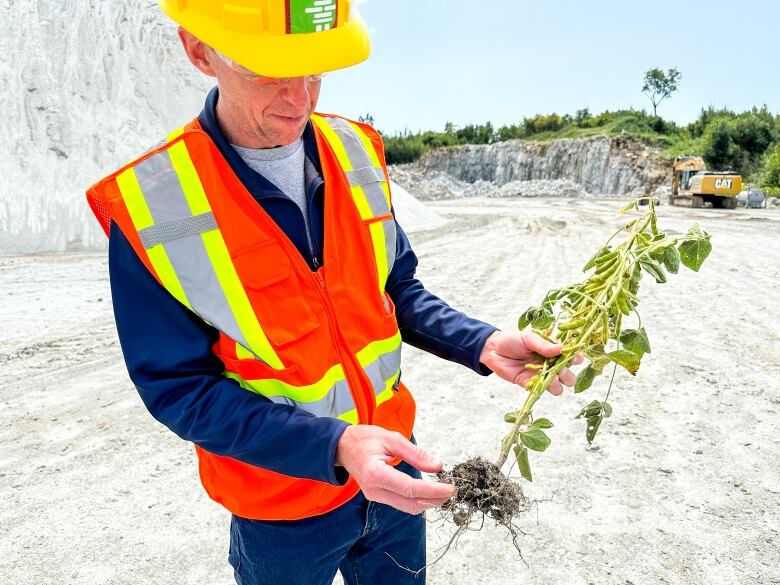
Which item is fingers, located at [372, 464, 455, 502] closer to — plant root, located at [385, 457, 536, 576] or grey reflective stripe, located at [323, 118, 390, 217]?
plant root, located at [385, 457, 536, 576]

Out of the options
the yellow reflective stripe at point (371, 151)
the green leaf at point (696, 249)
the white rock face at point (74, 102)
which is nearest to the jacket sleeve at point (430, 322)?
the yellow reflective stripe at point (371, 151)

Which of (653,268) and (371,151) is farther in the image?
(371,151)

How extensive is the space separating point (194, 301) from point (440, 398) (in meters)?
3.52

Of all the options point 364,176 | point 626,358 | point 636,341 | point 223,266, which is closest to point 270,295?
point 223,266

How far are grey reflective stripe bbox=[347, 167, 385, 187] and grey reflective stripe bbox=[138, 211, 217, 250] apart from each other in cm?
40

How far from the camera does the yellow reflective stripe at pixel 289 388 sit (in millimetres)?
1380

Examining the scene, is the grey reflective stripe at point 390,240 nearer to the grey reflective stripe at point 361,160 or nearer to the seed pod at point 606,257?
the grey reflective stripe at point 361,160

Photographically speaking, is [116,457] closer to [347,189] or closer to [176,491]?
[176,491]

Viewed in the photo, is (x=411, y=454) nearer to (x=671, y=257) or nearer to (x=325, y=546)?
(x=325, y=546)

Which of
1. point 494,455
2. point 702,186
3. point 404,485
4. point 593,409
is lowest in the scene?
point 494,455

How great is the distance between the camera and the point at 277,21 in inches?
49.0

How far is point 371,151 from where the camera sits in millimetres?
1708

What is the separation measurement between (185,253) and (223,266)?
0.08m

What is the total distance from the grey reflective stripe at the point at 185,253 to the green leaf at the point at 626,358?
92 centimetres
